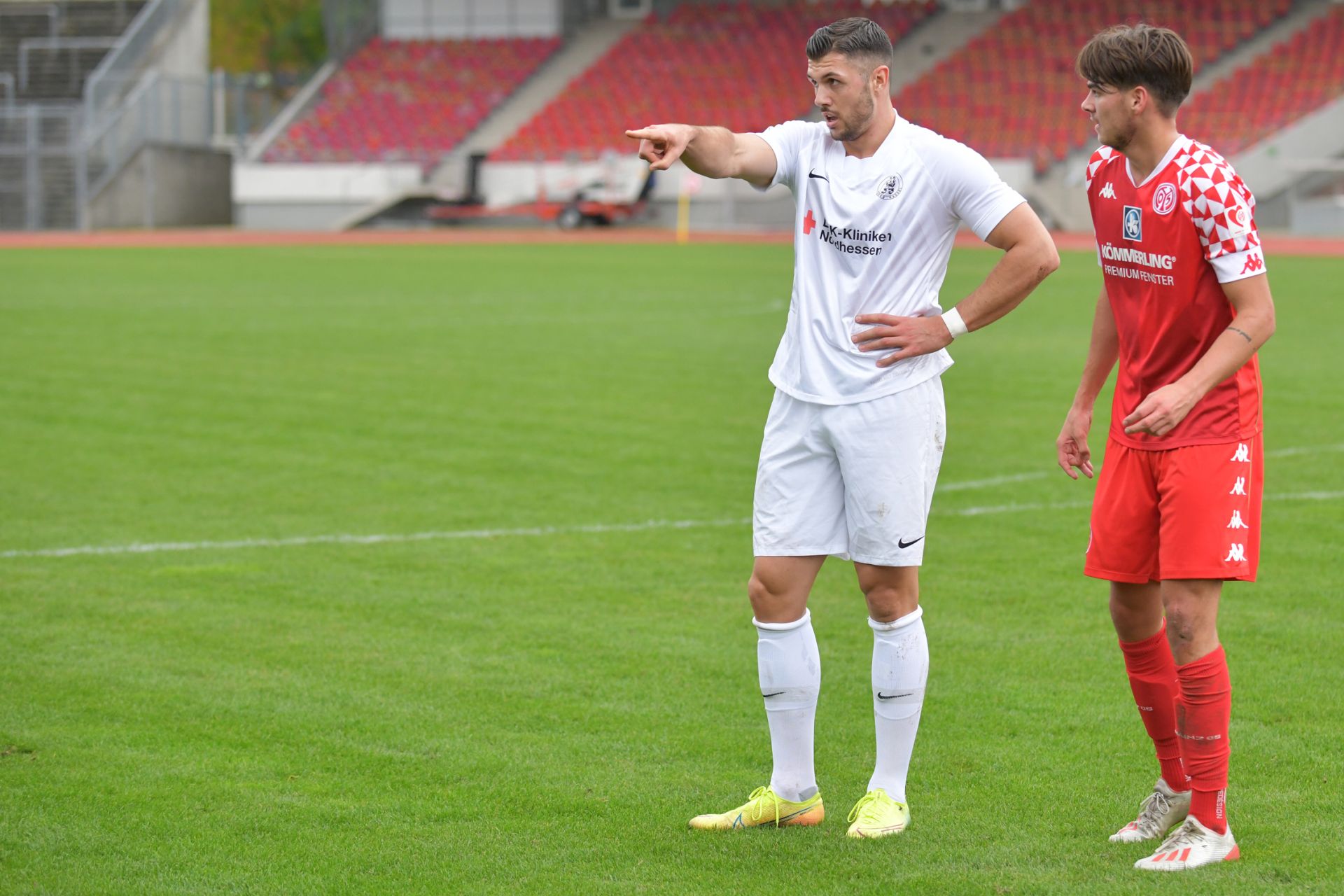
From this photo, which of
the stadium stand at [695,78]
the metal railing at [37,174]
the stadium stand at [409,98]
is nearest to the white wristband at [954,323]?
the stadium stand at [695,78]

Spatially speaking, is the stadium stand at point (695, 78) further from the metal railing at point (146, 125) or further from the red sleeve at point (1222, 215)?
the red sleeve at point (1222, 215)

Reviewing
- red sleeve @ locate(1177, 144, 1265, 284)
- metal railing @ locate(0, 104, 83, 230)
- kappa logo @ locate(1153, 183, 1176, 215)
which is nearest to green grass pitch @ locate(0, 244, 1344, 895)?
red sleeve @ locate(1177, 144, 1265, 284)

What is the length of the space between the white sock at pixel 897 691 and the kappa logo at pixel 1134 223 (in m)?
Result: 1.16

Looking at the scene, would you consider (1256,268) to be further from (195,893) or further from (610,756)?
(195,893)

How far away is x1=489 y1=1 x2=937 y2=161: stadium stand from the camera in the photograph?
47469 millimetres

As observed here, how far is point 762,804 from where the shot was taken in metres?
4.43

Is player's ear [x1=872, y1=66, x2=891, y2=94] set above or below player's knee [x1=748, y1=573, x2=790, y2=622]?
above

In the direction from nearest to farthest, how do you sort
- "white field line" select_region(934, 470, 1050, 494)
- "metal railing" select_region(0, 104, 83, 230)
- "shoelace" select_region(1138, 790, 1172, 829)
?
"shoelace" select_region(1138, 790, 1172, 829), "white field line" select_region(934, 470, 1050, 494), "metal railing" select_region(0, 104, 83, 230)

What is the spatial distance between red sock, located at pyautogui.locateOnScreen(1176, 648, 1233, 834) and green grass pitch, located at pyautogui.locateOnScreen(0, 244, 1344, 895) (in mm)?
161

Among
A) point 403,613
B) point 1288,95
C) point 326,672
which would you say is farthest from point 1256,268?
point 1288,95

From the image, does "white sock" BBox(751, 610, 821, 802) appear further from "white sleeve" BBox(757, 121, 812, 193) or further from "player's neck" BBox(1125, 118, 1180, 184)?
"player's neck" BBox(1125, 118, 1180, 184)

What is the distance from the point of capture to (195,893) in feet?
12.8

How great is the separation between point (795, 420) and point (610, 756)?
131 centimetres

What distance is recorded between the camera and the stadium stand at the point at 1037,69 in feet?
142
